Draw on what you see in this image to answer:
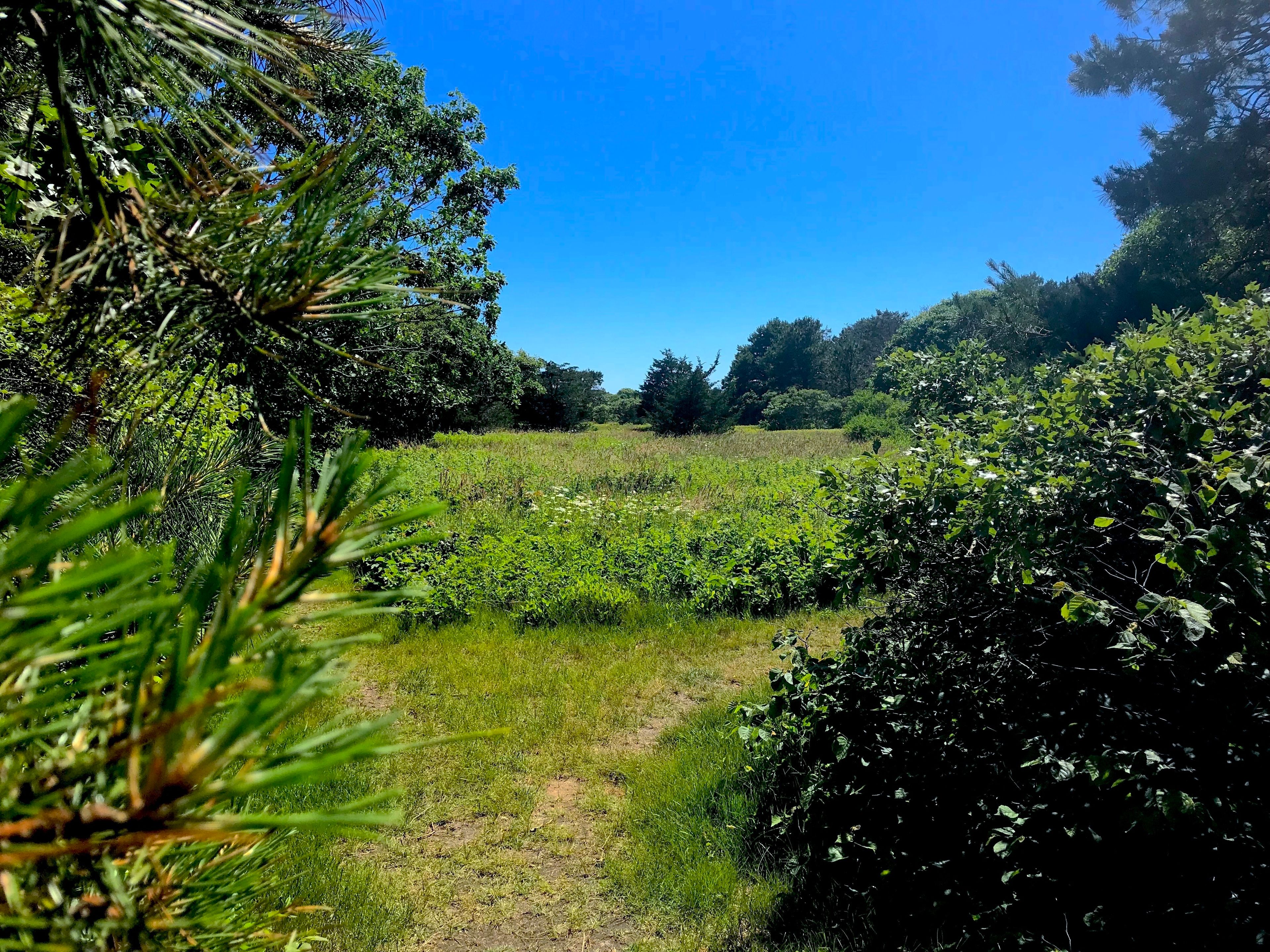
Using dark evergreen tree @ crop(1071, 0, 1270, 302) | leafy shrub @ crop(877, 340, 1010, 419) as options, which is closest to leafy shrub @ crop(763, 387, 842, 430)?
dark evergreen tree @ crop(1071, 0, 1270, 302)

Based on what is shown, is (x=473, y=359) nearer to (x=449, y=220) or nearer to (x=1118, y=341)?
(x=449, y=220)

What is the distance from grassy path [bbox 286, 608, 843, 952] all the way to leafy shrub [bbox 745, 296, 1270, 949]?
68cm

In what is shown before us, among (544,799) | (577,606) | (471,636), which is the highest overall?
(577,606)

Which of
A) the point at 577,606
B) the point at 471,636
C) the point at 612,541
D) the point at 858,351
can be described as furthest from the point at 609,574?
the point at 858,351

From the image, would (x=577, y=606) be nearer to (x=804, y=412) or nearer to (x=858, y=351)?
(x=804, y=412)

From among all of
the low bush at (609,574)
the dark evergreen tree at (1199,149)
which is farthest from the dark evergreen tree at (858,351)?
the low bush at (609,574)

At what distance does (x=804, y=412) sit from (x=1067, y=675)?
117ft

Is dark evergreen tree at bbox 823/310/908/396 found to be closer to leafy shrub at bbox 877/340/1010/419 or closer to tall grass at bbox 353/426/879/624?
tall grass at bbox 353/426/879/624

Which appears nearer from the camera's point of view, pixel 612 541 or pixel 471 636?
pixel 471 636

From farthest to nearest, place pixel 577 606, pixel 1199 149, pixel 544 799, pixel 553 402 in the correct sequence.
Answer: pixel 553 402 < pixel 1199 149 < pixel 577 606 < pixel 544 799

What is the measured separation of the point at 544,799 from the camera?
383cm

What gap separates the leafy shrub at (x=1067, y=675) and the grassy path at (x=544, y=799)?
2.23 feet

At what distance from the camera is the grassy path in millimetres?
2932

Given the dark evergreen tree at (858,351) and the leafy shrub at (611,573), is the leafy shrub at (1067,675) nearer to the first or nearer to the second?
the leafy shrub at (611,573)
